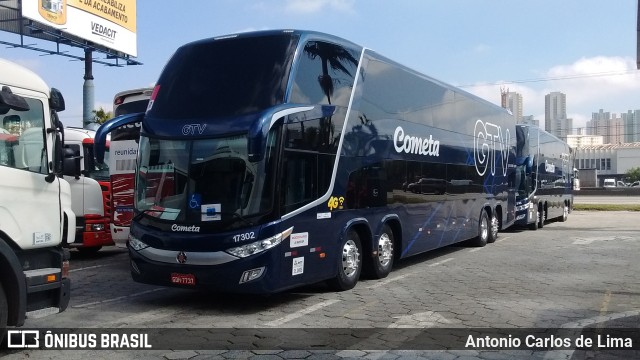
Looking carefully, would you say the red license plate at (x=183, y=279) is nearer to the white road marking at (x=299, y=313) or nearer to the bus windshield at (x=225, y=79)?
the white road marking at (x=299, y=313)

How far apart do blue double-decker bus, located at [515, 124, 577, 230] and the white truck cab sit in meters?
17.3

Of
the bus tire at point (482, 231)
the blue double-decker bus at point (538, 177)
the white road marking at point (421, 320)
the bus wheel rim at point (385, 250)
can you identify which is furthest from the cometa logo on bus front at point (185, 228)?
the blue double-decker bus at point (538, 177)

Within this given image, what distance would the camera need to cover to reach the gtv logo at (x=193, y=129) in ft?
26.5

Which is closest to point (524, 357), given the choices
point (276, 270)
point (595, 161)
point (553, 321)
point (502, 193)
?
point (553, 321)

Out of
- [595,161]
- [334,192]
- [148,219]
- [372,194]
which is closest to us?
[148,219]

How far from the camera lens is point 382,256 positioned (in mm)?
10711

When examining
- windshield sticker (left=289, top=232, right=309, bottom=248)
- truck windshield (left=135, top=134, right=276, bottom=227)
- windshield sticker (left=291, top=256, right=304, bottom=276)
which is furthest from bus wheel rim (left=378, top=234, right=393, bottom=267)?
truck windshield (left=135, top=134, right=276, bottom=227)

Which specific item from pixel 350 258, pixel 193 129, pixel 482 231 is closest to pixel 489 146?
pixel 482 231

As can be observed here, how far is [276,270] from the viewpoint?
787 cm

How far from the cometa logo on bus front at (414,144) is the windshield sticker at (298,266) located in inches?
146

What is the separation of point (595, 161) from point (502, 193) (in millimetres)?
105659

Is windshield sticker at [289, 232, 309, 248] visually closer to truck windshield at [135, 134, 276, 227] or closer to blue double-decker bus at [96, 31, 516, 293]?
blue double-decker bus at [96, 31, 516, 293]

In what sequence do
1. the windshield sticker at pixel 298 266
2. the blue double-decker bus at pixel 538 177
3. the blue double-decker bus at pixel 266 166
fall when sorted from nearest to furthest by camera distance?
the blue double-decker bus at pixel 266 166 → the windshield sticker at pixel 298 266 → the blue double-decker bus at pixel 538 177

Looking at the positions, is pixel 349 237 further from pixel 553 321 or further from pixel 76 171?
pixel 76 171
